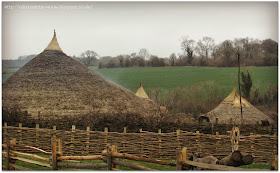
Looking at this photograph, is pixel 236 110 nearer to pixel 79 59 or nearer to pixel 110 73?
pixel 110 73

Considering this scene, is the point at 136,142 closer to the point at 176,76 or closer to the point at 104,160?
the point at 176,76

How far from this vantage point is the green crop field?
8.70m

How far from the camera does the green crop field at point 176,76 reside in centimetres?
870

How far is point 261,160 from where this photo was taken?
7594 millimetres

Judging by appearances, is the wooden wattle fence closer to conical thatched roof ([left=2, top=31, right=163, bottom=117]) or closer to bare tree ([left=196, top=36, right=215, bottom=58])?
conical thatched roof ([left=2, top=31, right=163, bottom=117])

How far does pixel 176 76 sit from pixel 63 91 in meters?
3.37

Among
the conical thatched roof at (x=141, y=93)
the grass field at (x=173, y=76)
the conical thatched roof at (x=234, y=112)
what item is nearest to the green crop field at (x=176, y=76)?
the grass field at (x=173, y=76)

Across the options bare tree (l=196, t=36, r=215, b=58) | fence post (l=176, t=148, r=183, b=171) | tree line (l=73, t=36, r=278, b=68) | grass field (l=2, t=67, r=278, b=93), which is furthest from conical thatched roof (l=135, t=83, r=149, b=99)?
fence post (l=176, t=148, r=183, b=171)

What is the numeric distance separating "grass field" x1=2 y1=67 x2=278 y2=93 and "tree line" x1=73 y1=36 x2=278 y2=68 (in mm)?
231

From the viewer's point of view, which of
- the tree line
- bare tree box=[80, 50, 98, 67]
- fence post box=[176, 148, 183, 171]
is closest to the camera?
fence post box=[176, 148, 183, 171]

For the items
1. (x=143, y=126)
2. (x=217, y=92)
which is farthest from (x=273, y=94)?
(x=143, y=126)

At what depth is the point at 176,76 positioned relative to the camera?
31.8 ft

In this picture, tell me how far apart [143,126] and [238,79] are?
9.09ft

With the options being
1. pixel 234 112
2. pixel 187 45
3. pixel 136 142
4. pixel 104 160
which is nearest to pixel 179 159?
pixel 104 160
